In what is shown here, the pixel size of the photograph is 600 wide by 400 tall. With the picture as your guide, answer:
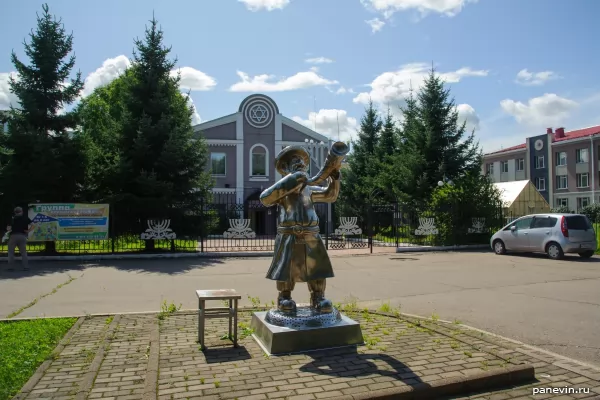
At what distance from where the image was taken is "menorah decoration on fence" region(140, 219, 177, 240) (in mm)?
16859

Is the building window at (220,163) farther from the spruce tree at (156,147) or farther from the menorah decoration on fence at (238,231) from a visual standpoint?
the menorah decoration on fence at (238,231)

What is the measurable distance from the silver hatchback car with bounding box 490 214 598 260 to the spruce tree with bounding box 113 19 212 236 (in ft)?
39.0

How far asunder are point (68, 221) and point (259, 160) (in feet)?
62.9

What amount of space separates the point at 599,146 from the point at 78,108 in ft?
141

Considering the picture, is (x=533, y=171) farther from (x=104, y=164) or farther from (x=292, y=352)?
(x=292, y=352)

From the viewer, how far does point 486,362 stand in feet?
14.8

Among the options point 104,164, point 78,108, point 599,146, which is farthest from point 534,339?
point 599,146

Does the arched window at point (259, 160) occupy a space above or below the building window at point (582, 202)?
above

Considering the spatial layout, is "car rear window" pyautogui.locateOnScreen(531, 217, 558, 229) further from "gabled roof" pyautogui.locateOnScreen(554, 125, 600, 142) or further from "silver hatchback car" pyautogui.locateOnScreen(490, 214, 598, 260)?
"gabled roof" pyautogui.locateOnScreen(554, 125, 600, 142)

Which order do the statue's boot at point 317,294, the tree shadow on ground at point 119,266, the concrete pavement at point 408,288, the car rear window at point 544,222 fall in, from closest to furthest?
the statue's boot at point 317,294 < the concrete pavement at point 408,288 < the tree shadow on ground at point 119,266 < the car rear window at point 544,222

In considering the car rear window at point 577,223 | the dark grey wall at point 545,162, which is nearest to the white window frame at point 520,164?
the dark grey wall at point 545,162

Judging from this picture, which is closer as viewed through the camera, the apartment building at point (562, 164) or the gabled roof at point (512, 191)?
the gabled roof at point (512, 191)

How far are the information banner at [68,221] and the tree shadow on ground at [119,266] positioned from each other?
45.2 inches

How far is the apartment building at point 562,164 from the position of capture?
4219 cm
